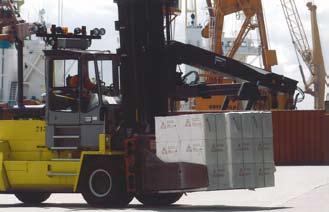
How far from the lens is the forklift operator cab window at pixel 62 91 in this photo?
55.7 feet

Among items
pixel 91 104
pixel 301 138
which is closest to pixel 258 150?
pixel 91 104

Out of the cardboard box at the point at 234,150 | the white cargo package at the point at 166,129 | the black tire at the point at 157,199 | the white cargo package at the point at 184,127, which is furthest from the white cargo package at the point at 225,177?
the black tire at the point at 157,199

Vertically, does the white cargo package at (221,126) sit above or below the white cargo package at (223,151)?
above

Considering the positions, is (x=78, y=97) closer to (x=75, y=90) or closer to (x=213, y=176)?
(x=75, y=90)

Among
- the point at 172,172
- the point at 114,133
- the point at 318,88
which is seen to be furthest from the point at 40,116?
the point at 318,88

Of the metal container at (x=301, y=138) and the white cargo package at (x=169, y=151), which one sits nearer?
the white cargo package at (x=169, y=151)

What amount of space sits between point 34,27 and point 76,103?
1.73 meters

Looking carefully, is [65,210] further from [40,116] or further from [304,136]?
[304,136]

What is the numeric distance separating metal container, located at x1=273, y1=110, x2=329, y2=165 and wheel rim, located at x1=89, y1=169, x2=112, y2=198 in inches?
825

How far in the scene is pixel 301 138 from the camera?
3706 centimetres

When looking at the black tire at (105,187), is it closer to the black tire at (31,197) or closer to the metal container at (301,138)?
the black tire at (31,197)

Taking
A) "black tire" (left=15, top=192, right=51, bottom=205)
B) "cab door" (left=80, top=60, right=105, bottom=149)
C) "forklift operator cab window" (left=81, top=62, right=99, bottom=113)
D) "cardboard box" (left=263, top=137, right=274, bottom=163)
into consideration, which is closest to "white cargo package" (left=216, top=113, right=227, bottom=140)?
"cardboard box" (left=263, top=137, right=274, bottom=163)

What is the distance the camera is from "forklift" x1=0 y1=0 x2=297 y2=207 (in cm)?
1638

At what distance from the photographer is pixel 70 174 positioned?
16.9 meters
